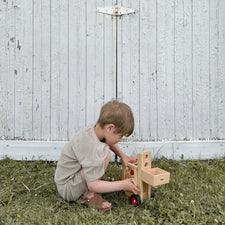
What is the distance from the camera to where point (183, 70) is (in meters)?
2.84

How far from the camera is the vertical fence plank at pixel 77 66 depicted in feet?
9.05

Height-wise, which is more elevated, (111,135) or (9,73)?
(9,73)

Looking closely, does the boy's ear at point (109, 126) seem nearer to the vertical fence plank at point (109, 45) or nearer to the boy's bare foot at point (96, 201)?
the boy's bare foot at point (96, 201)

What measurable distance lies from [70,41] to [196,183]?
200 cm

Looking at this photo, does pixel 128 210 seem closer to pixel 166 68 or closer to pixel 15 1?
pixel 166 68

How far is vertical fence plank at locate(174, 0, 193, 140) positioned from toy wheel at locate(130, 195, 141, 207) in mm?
1317

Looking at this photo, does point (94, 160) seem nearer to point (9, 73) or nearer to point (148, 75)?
point (148, 75)

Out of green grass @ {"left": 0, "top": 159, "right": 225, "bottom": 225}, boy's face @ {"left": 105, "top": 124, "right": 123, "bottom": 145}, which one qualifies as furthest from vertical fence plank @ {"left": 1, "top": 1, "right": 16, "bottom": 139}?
boy's face @ {"left": 105, "top": 124, "right": 123, "bottom": 145}

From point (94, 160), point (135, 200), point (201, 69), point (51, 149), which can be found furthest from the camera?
point (201, 69)

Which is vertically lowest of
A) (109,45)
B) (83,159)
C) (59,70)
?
(83,159)

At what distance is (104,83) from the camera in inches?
109

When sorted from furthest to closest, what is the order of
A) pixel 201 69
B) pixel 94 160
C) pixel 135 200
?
pixel 201 69
pixel 135 200
pixel 94 160

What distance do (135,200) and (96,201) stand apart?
0.93 feet

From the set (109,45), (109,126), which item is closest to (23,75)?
(109,45)
